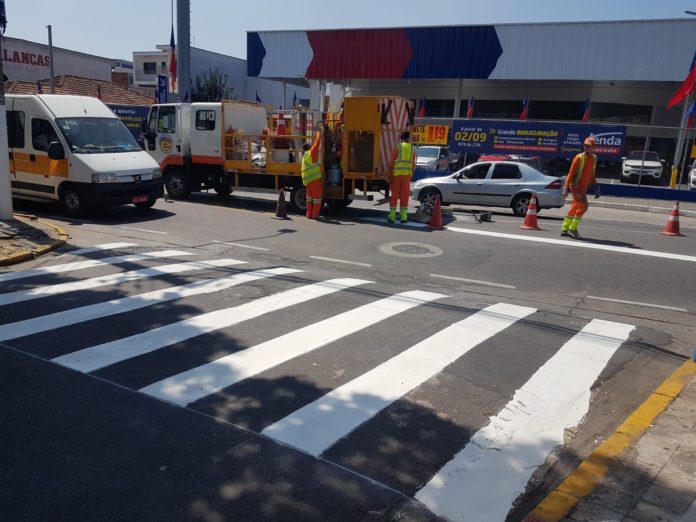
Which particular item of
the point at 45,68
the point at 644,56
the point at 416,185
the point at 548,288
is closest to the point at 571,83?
the point at 644,56

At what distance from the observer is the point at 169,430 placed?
3961mm

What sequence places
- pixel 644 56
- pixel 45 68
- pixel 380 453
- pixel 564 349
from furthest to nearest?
pixel 45 68
pixel 644 56
pixel 564 349
pixel 380 453

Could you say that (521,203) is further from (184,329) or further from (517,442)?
(517,442)

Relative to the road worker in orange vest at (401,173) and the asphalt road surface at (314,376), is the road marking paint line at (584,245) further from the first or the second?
the road worker in orange vest at (401,173)

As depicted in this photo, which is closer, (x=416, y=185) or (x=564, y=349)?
(x=564, y=349)

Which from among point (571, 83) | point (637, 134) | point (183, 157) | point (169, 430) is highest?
point (571, 83)

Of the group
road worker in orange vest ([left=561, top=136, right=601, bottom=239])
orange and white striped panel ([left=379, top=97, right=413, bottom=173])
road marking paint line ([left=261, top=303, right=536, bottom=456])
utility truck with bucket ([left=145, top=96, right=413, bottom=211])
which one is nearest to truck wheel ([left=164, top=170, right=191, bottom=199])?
utility truck with bucket ([left=145, top=96, right=413, bottom=211])

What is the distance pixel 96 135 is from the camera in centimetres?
1314

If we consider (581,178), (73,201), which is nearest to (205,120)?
(73,201)

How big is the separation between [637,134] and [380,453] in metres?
33.4

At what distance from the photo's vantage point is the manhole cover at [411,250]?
10367mm

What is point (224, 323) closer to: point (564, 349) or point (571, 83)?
point (564, 349)

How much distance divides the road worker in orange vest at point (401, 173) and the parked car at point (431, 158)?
34.7ft

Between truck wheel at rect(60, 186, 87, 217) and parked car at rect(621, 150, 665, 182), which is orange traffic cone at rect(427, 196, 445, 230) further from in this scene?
parked car at rect(621, 150, 665, 182)
